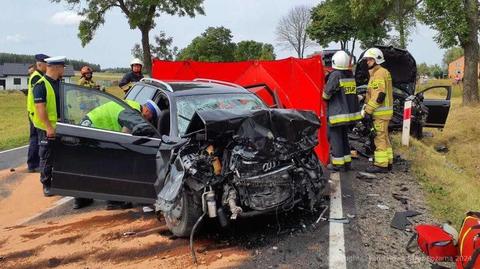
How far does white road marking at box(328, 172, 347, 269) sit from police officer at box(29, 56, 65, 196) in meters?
3.51

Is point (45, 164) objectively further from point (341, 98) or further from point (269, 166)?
point (341, 98)

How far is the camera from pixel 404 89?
10469 millimetres

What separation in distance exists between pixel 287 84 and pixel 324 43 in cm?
3102

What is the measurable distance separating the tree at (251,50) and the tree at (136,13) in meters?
38.8

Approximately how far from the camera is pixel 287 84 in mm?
8633

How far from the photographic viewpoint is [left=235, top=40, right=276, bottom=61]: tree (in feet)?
226

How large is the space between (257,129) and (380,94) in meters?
3.54

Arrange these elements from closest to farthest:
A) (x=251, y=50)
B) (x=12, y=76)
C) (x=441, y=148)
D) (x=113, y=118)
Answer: (x=113, y=118), (x=441, y=148), (x=251, y=50), (x=12, y=76)

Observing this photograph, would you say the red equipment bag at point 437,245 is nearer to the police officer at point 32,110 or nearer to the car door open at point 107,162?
the car door open at point 107,162

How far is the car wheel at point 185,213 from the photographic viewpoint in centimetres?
429

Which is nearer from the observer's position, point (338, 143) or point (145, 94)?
point (145, 94)

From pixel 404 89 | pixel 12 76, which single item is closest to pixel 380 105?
pixel 404 89

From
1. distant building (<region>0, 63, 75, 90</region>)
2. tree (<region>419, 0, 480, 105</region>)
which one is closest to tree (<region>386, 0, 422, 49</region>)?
tree (<region>419, 0, 480, 105</region>)

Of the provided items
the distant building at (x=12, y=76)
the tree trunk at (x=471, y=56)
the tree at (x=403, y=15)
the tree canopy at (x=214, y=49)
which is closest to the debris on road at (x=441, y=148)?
the tree trunk at (x=471, y=56)
